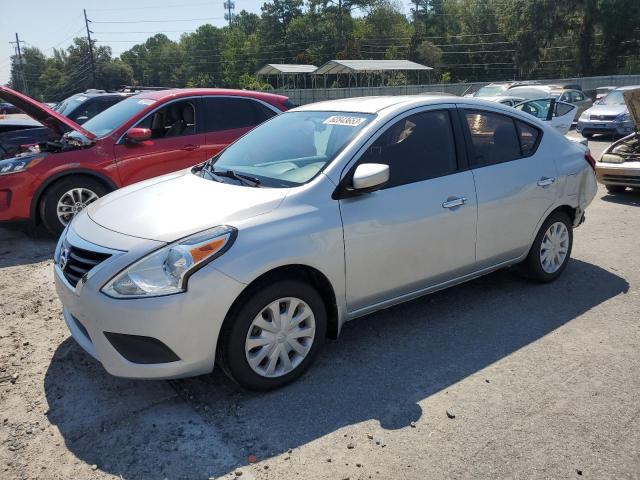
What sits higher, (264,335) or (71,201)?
(71,201)

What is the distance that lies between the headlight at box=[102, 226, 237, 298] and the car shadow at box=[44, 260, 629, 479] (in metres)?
0.75

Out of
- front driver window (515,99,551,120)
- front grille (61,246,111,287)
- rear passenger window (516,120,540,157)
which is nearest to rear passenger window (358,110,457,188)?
rear passenger window (516,120,540,157)

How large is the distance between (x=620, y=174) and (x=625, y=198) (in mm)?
463

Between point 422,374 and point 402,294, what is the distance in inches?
23.5

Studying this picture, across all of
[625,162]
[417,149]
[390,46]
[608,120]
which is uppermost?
[390,46]

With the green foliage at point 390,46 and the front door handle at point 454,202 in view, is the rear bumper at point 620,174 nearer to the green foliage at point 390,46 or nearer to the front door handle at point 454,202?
the front door handle at point 454,202

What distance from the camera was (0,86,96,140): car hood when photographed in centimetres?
618

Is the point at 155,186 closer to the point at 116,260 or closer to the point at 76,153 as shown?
the point at 116,260

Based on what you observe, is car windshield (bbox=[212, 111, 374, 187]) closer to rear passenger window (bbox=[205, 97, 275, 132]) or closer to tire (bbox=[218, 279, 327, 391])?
tire (bbox=[218, 279, 327, 391])

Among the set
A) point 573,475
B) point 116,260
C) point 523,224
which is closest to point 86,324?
point 116,260

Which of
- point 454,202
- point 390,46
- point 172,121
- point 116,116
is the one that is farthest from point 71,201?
point 390,46

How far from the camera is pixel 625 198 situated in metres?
8.73

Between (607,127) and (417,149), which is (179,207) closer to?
(417,149)

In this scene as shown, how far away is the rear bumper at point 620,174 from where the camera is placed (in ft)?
27.3
